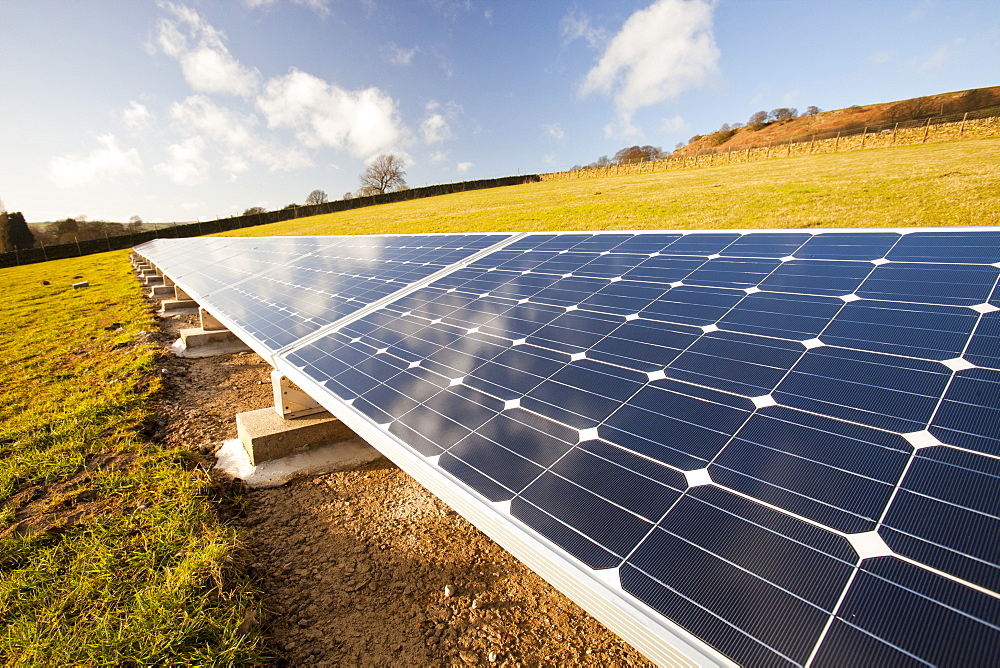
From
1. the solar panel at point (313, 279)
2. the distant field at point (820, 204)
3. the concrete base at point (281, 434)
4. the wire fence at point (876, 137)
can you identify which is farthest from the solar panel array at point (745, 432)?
the wire fence at point (876, 137)

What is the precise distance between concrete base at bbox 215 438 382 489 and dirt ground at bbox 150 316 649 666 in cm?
22

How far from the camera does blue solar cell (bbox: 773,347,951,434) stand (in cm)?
336

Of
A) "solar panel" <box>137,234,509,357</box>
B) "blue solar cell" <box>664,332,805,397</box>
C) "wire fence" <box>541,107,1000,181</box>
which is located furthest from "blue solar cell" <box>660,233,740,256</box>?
"wire fence" <box>541,107,1000,181</box>

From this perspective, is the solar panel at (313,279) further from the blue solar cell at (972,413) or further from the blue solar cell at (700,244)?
the blue solar cell at (972,413)

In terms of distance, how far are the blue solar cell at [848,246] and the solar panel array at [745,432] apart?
0.04 meters

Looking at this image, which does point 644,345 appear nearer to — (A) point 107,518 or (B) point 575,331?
(B) point 575,331

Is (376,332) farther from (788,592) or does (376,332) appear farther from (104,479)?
(788,592)

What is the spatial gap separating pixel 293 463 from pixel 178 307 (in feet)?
59.0

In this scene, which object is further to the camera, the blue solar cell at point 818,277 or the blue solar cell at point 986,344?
the blue solar cell at point 818,277

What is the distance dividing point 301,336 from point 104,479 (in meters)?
3.68

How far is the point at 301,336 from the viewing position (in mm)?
8117

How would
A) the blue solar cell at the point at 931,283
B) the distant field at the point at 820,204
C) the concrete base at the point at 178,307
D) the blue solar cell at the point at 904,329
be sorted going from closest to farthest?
the blue solar cell at the point at 904,329, the blue solar cell at the point at 931,283, the distant field at the point at 820,204, the concrete base at the point at 178,307

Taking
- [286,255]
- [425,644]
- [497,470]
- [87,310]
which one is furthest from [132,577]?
[87,310]

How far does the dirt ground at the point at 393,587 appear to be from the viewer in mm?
4734
